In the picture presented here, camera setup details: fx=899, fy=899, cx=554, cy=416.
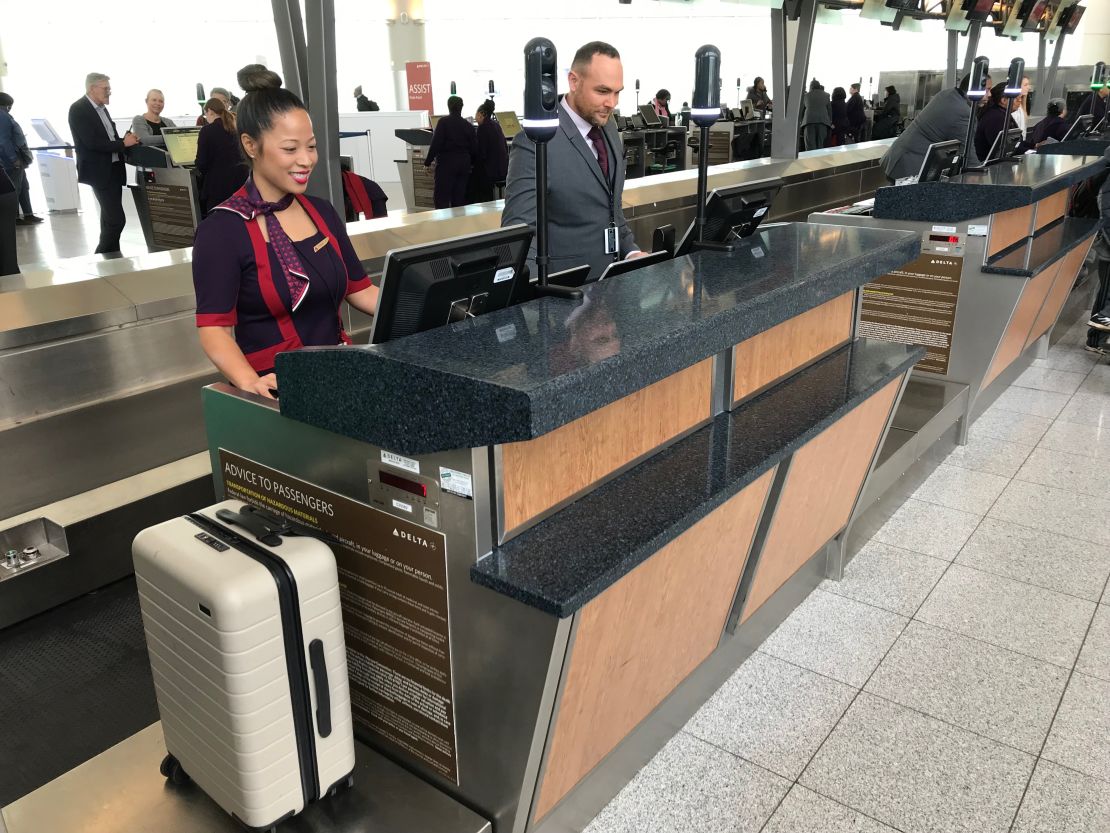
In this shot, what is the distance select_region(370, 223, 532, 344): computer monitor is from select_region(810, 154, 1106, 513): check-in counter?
2373mm

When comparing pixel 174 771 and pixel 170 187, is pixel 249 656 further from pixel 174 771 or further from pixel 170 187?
pixel 170 187

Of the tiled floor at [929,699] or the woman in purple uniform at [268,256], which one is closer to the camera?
the woman in purple uniform at [268,256]

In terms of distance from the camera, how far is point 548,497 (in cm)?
177

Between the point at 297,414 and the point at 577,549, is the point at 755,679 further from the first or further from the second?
the point at 297,414

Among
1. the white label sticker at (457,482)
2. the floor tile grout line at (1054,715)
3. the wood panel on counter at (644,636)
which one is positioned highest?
the white label sticker at (457,482)

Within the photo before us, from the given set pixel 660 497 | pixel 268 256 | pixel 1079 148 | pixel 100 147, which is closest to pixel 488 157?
pixel 100 147

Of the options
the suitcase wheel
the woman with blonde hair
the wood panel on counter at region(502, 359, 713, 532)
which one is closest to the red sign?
the woman with blonde hair

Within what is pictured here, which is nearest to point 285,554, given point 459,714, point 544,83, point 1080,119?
point 459,714

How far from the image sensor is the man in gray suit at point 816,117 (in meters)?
12.8

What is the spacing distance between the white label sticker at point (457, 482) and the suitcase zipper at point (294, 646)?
33 centimetres

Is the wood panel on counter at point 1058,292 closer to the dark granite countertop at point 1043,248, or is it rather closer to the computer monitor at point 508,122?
the dark granite countertop at point 1043,248

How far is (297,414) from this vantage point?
175 cm

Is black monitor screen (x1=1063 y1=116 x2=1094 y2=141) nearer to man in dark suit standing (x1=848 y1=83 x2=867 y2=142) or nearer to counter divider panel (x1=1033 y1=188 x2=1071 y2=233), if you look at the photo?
counter divider panel (x1=1033 y1=188 x2=1071 y2=233)

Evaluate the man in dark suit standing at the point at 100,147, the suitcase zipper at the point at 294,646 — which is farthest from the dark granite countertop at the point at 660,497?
the man in dark suit standing at the point at 100,147
